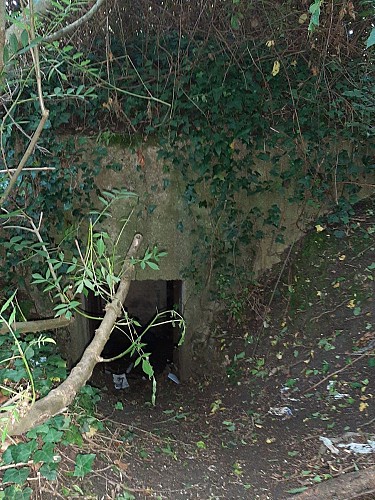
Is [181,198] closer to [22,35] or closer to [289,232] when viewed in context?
[289,232]

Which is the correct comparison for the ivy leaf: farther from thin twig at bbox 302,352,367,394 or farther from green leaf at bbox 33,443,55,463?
thin twig at bbox 302,352,367,394

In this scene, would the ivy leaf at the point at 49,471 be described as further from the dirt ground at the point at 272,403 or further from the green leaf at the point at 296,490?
the green leaf at the point at 296,490

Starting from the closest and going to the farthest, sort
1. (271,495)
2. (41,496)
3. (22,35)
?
(22,35) < (41,496) < (271,495)

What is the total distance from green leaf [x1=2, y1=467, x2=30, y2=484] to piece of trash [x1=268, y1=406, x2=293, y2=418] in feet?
6.29

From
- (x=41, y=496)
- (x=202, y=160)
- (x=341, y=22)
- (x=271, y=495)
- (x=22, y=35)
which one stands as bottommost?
(x=271, y=495)

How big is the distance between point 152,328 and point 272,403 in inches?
152

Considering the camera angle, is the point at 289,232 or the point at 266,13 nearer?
the point at 266,13

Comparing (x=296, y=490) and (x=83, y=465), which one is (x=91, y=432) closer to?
(x=83, y=465)

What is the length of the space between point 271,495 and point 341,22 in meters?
3.91

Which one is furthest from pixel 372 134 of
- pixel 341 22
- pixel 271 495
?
pixel 271 495

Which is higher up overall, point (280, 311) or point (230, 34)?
point (230, 34)

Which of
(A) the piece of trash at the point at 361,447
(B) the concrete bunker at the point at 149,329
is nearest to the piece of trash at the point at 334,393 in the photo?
(A) the piece of trash at the point at 361,447

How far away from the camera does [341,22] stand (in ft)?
13.7

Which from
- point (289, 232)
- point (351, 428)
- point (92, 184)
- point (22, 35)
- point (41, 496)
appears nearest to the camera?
point (22, 35)
